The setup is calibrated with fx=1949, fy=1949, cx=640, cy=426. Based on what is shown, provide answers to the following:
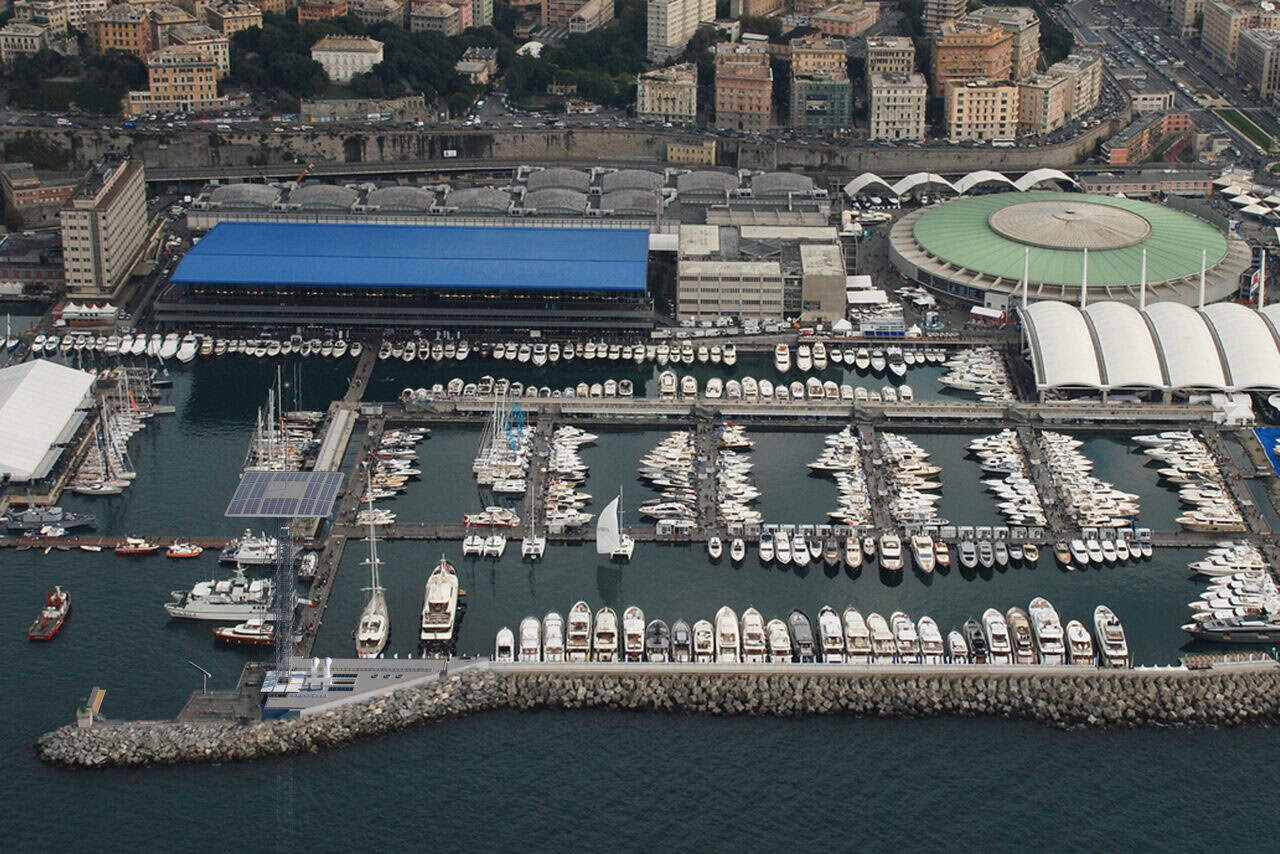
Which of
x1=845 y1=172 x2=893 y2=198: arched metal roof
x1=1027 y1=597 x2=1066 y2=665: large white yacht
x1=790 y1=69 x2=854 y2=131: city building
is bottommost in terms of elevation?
x1=1027 y1=597 x2=1066 y2=665: large white yacht

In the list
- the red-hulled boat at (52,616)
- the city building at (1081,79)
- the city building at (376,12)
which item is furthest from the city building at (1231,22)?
the red-hulled boat at (52,616)

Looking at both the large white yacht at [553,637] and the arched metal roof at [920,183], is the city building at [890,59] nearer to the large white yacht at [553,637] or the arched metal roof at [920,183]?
the arched metal roof at [920,183]

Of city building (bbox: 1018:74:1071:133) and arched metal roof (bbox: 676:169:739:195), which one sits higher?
city building (bbox: 1018:74:1071:133)

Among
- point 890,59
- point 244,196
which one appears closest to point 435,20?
point 890,59

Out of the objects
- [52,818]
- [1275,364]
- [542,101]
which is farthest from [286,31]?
[52,818]

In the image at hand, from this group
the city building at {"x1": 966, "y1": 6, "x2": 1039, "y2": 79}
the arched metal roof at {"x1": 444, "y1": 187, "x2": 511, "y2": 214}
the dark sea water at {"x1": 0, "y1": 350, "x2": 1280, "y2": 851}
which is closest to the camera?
the dark sea water at {"x1": 0, "y1": 350, "x2": 1280, "y2": 851}

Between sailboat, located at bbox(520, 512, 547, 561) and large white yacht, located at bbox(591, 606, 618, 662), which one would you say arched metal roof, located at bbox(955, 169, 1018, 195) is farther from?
A: large white yacht, located at bbox(591, 606, 618, 662)

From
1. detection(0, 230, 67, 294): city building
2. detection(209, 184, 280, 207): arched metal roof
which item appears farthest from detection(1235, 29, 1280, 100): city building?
detection(0, 230, 67, 294): city building

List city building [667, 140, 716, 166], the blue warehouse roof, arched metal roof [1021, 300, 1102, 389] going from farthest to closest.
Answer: city building [667, 140, 716, 166], the blue warehouse roof, arched metal roof [1021, 300, 1102, 389]
